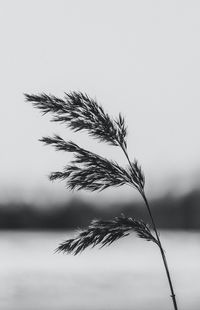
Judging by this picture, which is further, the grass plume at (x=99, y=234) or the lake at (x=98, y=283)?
the lake at (x=98, y=283)

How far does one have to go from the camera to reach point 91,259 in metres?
159

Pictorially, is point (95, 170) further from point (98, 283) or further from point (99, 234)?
point (98, 283)

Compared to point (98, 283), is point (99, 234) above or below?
below

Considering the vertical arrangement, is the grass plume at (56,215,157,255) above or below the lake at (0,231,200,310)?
below

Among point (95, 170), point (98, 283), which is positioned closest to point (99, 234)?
point (95, 170)

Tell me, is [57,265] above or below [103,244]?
above

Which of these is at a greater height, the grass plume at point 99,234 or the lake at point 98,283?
the lake at point 98,283

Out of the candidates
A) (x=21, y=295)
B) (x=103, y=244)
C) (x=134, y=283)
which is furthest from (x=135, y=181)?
(x=134, y=283)

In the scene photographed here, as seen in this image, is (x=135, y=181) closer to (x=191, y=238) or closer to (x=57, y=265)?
(x=57, y=265)

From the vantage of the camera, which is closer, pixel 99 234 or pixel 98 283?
pixel 99 234

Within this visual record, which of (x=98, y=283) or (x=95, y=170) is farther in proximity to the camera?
(x=98, y=283)

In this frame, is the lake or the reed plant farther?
the lake

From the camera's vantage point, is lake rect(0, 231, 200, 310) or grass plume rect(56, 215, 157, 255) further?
lake rect(0, 231, 200, 310)

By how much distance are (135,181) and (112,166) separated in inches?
11.8
